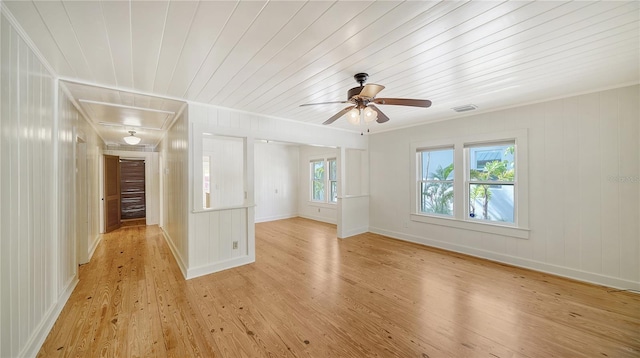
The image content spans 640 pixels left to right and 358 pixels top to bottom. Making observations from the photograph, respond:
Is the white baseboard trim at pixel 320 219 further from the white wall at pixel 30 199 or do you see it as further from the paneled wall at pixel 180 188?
the white wall at pixel 30 199

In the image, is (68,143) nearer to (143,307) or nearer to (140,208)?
(143,307)

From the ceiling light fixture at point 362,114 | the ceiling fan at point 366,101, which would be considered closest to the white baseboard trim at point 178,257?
the ceiling fan at point 366,101

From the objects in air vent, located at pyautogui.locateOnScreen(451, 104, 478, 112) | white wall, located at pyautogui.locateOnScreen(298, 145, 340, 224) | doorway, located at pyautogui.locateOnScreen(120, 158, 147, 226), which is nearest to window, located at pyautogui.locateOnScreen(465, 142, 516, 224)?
air vent, located at pyautogui.locateOnScreen(451, 104, 478, 112)

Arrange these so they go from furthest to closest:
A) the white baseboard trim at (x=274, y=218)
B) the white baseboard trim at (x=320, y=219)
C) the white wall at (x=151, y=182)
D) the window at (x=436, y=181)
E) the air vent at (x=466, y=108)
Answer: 1. the white baseboard trim at (x=274, y=218)
2. the white baseboard trim at (x=320, y=219)
3. the white wall at (x=151, y=182)
4. the window at (x=436, y=181)
5. the air vent at (x=466, y=108)

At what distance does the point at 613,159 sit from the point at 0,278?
597 cm

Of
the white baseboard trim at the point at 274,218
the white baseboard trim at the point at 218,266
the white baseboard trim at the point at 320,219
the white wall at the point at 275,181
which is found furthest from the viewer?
the white wall at the point at 275,181

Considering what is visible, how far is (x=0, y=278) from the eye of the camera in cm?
146

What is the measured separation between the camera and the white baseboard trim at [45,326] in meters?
1.84

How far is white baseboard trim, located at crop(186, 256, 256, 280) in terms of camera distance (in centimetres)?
341

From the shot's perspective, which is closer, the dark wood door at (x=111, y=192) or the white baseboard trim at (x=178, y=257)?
the white baseboard trim at (x=178, y=257)

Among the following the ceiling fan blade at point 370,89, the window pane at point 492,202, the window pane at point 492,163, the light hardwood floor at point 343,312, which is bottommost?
the light hardwood floor at point 343,312

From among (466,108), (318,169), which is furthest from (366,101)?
(318,169)

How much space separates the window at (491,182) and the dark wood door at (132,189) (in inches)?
369

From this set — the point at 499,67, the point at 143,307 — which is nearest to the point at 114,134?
the point at 143,307
